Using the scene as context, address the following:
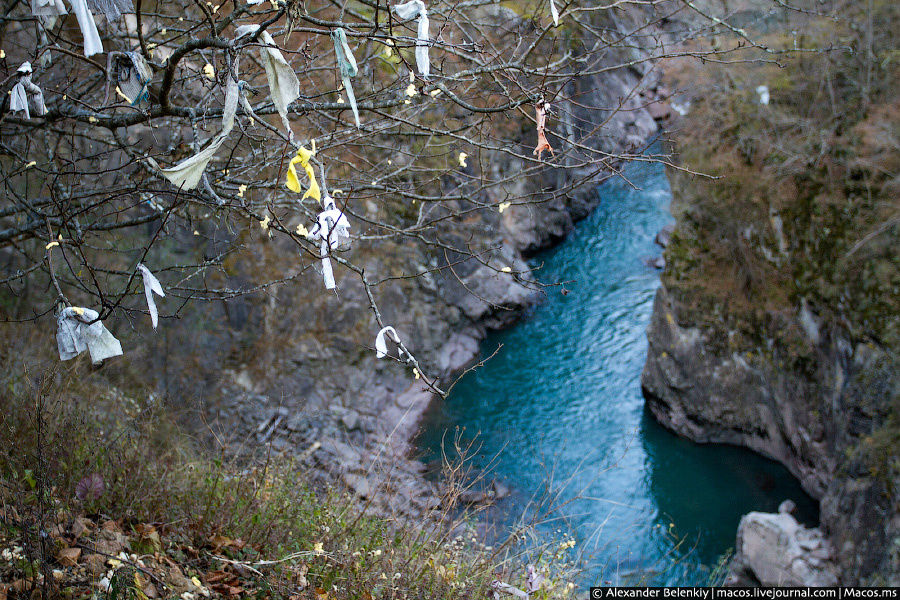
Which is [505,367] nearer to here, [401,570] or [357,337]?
[357,337]

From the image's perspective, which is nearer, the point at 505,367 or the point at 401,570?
the point at 401,570

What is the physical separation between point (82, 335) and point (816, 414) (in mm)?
12104

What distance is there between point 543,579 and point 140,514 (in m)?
2.55

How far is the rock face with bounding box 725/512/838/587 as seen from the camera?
32.1ft

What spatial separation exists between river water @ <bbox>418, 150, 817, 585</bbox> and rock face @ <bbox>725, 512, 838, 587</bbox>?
0.56 m

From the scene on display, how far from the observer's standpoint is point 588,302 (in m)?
17.1

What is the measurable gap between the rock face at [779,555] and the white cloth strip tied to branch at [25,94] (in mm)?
10731

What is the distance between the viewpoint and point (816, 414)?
38.1 feet

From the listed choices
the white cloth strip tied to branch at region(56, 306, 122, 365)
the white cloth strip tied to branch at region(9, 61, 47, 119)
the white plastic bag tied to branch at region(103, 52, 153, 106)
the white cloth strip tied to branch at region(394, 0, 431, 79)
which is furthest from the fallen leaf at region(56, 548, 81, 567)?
the white cloth strip tied to branch at region(394, 0, 431, 79)

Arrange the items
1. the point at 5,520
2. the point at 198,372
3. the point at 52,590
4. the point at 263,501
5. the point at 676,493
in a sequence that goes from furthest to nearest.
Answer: the point at 198,372
the point at 676,493
the point at 263,501
the point at 5,520
the point at 52,590

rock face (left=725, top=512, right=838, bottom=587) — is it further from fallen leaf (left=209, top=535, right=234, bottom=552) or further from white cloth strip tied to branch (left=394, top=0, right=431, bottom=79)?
white cloth strip tied to branch (left=394, top=0, right=431, bottom=79)

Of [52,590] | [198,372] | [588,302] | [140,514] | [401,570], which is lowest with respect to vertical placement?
[588,302]

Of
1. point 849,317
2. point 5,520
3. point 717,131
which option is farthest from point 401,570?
point 717,131

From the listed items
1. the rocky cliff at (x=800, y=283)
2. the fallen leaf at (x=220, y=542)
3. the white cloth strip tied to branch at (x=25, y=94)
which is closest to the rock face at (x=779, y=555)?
the rocky cliff at (x=800, y=283)
